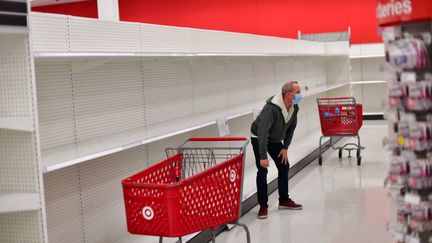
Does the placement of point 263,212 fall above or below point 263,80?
below

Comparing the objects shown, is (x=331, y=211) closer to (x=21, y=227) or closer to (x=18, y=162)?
(x=21, y=227)

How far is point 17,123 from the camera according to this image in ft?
10.0

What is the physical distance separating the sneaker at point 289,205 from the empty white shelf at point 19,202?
3.94 meters

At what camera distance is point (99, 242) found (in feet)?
15.1

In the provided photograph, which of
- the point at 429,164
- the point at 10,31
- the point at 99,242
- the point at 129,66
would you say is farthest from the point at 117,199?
the point at 429,164

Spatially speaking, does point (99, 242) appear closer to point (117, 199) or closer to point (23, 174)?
point (117, 199)

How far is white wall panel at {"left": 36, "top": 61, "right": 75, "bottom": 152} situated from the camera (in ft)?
12.9

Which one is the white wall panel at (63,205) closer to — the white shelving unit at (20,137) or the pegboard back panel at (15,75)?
the white shelving unit at (20,137)

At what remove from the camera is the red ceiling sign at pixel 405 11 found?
2.60m

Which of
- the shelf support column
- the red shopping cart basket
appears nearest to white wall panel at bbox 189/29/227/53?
the red shopping cart basket

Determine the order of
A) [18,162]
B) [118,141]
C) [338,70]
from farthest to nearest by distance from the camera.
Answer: [338,70]
[118,141]
[18,162]

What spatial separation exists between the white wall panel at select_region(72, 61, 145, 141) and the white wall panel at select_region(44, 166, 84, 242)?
357 millimetres

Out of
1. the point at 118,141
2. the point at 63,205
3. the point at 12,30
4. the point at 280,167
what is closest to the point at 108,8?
the point at 280,167

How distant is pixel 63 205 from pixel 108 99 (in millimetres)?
1012
